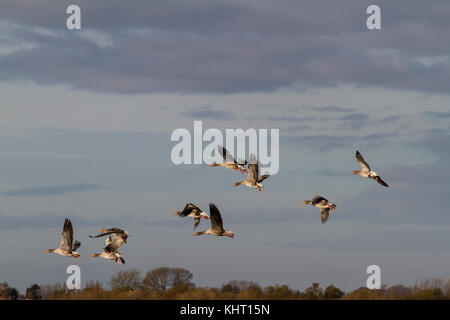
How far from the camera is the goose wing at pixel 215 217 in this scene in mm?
99956

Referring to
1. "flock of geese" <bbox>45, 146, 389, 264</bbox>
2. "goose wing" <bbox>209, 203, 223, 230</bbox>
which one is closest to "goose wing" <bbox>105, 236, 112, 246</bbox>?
"flock of geese" <bbox>45, 146, 389, 264</bbox>

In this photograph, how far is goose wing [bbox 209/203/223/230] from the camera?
9996cm

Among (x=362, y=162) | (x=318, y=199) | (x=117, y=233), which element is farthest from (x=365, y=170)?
(x=117, y=233)

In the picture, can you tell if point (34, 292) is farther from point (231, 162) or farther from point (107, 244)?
point (231, 162)

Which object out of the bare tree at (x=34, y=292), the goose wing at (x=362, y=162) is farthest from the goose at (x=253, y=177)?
the bare tree at (x=34, y=292)

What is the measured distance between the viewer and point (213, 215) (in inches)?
3996

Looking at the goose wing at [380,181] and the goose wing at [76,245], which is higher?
the goose wing at [380,181]

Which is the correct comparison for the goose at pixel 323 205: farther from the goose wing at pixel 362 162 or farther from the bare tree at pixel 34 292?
the bare tree at pixel 34 292

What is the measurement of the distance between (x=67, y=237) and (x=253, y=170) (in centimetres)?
1961

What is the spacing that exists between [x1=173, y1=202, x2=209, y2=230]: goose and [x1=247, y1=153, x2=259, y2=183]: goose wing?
662cm
